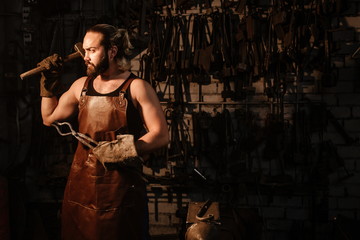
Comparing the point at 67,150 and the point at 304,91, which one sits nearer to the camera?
the point at 304,91

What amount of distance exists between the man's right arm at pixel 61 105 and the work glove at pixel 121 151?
2.37ft

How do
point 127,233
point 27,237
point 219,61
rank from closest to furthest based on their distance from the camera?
point 127,233 → point 27,237 → point 219,61

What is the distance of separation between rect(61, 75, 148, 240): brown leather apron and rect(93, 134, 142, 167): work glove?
0.48 ft

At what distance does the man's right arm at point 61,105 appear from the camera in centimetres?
345

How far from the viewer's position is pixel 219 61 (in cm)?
519

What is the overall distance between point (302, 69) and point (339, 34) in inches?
26.6

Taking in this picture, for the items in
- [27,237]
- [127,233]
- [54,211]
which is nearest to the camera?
[127,233]

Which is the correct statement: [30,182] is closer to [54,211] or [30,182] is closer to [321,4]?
[54,211]

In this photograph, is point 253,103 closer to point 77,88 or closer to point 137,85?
point 137,85

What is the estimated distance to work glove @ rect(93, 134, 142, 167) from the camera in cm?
286

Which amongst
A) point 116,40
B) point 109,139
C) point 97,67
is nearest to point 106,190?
point 109,139

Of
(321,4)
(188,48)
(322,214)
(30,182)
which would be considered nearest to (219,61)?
(188,48)

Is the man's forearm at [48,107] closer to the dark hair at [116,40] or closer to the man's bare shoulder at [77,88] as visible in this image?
the man's bare shoulder at [77,88]

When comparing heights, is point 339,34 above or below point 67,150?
above
